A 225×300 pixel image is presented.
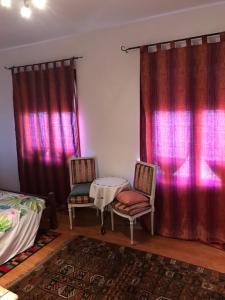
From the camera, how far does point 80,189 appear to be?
3.55 m

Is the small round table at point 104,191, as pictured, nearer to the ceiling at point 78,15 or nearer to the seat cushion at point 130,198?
the seat cushion at point 130,198

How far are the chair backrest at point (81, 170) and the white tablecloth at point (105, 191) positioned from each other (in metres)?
0.36

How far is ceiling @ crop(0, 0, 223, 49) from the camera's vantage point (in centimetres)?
267

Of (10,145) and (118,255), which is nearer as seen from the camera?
(118,255)

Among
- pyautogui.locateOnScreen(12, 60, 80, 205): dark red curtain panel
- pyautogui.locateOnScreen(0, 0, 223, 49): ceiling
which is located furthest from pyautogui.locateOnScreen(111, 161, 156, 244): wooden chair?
pyautogui.locateOnScreen(0, 0, 223, 49): ceiling

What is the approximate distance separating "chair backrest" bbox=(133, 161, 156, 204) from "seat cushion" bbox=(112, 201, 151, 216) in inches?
4.4

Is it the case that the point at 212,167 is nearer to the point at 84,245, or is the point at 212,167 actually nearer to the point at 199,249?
the point at 199,249

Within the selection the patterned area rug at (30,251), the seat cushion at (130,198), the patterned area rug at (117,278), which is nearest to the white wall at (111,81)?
the seat cushion at (130,198)

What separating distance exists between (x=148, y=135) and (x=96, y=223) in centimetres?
146

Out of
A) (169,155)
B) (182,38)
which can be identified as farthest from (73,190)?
(182,38)

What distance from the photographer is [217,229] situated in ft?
9.96

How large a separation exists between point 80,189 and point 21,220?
2.92ft

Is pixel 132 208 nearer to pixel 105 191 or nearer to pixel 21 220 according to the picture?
pixel 105 191

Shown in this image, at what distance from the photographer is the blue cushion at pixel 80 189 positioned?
3.44m
